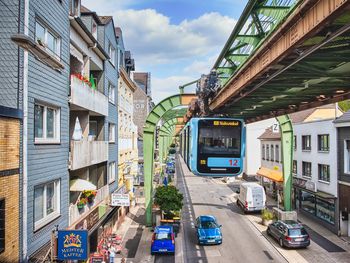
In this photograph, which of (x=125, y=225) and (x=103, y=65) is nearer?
(x=103, y=65)

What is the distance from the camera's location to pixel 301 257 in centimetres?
2000

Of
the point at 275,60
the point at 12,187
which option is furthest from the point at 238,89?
the point at 12,187

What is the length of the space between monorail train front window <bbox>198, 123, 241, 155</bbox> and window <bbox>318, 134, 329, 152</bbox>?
50.3 feet

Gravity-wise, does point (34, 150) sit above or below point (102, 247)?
above

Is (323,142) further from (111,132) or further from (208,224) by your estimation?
(111,132)

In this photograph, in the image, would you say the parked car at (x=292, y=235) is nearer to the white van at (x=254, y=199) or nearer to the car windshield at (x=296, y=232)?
the car windshield at (x=296, y=232)

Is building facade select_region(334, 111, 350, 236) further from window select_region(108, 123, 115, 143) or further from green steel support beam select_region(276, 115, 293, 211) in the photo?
window select_region(108, 123, 115, 143)

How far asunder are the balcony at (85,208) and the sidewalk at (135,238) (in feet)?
10.9

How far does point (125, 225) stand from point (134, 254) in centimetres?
725

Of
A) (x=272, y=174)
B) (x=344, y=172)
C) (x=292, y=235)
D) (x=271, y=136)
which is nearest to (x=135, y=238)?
(x=292, y=235)

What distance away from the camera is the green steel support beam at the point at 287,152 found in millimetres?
27359

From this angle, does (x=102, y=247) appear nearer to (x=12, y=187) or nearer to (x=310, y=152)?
(x=12, y=187)

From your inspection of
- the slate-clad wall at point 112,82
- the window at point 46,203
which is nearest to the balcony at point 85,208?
the window at point 46,203

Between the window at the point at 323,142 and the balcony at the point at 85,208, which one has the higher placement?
the window at the point at 323,142
